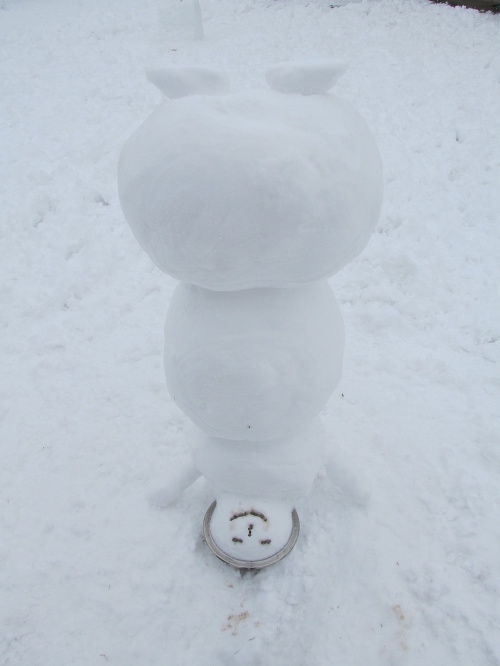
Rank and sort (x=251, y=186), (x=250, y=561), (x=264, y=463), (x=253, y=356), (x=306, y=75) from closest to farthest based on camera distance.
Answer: (x=251, y=186), (x=306, y=75), (x=253, y=356), (x=264, y=463), (x=250, y=561)

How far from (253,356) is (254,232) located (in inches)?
14.6

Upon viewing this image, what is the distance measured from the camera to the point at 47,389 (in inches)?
102

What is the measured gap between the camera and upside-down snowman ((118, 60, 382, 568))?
3.64 feet

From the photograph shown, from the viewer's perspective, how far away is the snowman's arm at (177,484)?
6.41ft

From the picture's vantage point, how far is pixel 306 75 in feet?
4.01

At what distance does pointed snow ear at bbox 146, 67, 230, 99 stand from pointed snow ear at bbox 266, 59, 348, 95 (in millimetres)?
127

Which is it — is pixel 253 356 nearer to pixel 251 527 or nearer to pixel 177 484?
pixel 251 527

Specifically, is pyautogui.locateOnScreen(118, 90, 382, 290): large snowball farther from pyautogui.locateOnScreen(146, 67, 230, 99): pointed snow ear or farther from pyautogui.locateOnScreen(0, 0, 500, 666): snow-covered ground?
pyautogui.locateOnScreen(0, 0, 500, 666): snow-covered ground

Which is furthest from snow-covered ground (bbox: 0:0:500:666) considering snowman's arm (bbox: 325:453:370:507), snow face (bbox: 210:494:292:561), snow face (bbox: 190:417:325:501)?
snow face (bbox: 190:417:325:501)

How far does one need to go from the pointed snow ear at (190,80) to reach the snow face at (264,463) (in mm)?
991

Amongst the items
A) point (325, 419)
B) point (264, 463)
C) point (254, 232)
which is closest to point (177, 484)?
point (264, 463)

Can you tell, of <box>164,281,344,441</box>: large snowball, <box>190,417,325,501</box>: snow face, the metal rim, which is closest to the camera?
<box>164,281,344,441</box>: large snowball

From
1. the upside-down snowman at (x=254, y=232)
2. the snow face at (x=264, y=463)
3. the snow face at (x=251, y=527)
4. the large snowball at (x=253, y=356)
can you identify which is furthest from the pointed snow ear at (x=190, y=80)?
the snow face at (x=251, y=527)

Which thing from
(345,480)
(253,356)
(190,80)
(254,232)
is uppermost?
(190,80)
